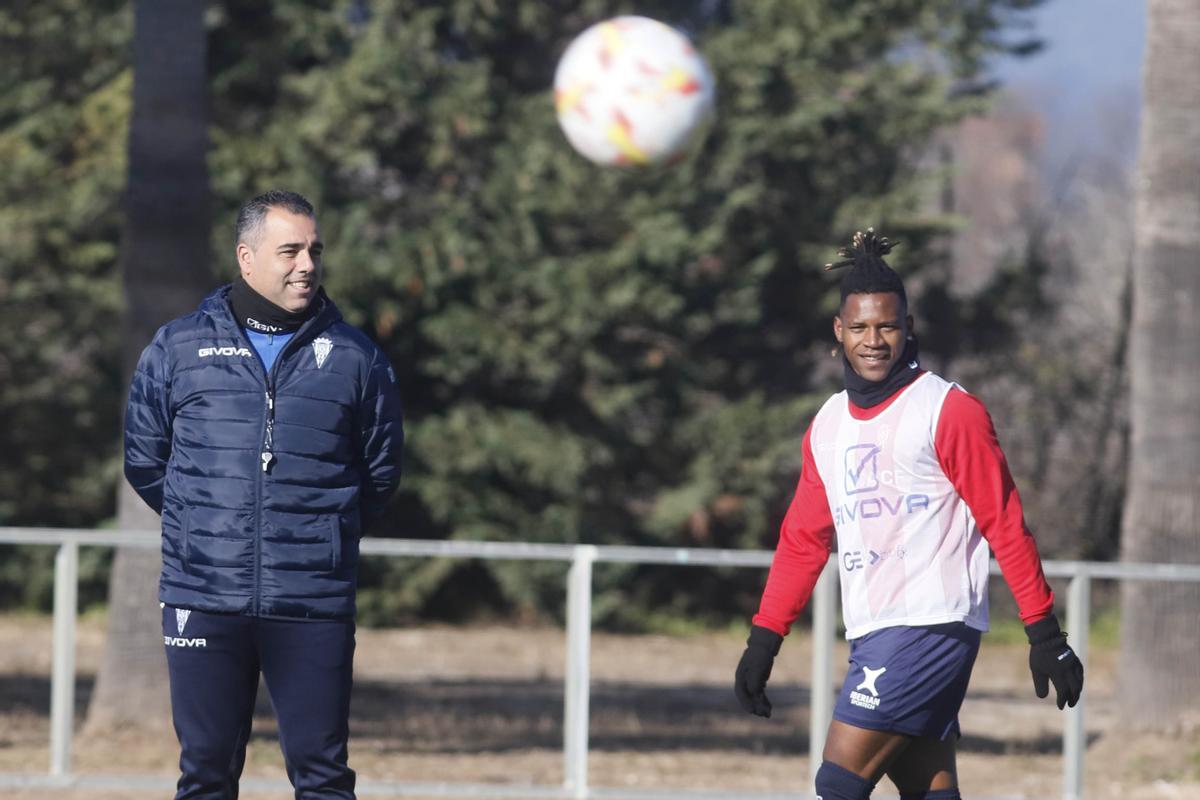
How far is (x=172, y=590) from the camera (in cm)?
501

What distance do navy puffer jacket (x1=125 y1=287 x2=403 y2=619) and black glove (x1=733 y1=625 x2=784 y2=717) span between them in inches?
46.8

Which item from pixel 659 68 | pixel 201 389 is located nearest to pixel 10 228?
pixel 659 68

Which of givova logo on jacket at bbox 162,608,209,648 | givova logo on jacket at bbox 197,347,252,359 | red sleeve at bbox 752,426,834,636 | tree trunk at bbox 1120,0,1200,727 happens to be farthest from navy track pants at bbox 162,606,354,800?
tree trunk at bbox 1120,0,1200,727

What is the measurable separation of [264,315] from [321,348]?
0.18 m

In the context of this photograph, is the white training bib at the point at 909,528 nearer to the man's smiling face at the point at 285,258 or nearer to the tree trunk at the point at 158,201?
the man's smiling face at the point at 285,258

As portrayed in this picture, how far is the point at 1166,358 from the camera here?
11.3 metres

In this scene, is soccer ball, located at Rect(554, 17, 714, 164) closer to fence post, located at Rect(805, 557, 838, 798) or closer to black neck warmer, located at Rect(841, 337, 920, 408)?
fence post, located at Rect(805, 557, 838, 798)

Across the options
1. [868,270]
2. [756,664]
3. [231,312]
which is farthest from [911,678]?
[231,312]

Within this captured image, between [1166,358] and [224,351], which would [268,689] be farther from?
[1166,358]

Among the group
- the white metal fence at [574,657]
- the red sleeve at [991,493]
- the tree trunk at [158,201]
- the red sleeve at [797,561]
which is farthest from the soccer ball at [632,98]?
the red sleeve at [991,493]

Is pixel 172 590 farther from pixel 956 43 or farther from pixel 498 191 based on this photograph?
pixel 956 43

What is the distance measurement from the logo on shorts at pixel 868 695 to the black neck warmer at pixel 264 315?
1.86m

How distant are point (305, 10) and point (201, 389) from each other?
12.1 metres

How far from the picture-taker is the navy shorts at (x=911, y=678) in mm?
4969
